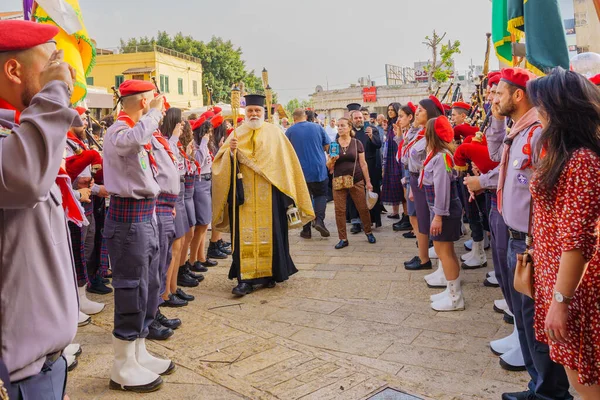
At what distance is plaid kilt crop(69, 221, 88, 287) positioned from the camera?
195 inches

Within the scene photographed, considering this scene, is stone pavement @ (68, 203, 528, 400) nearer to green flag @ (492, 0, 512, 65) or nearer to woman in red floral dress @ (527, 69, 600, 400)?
woman in red floral dress @ (527, 69, 600, 400)

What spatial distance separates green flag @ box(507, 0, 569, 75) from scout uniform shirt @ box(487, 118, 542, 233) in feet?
3.81

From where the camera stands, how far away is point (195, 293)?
5.69m

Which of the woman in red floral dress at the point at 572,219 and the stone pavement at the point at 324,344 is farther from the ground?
the woman in red floral dress at the point at 572,219

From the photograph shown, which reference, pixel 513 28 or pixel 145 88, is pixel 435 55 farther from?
pixel 145 88

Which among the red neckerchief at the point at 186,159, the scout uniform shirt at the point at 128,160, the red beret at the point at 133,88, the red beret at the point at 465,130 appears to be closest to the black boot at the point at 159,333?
the scout uniform shirt at the point at 128,160

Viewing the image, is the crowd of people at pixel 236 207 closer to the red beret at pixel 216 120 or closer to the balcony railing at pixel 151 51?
the red beret at pixel 216 120

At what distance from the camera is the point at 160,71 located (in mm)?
35281

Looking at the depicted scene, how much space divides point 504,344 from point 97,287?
14.0ft

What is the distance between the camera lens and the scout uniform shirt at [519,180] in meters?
2.86

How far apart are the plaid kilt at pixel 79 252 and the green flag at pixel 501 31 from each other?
4.51 metres

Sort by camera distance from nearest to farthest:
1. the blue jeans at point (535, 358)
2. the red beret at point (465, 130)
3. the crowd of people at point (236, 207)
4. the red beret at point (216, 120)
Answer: the crowd of people at point (236, 207)
the blue jeans at point (535, 358)
the red beret at point (465, 130)
the red beret at point (216, 120)

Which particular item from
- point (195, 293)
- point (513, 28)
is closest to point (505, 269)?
point (513, 28)

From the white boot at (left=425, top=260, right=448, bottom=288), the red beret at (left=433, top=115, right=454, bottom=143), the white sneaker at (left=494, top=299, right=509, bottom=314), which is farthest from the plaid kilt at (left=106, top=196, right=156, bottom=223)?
the white boot at (left=425, top=260, right=448, bottom=288)
